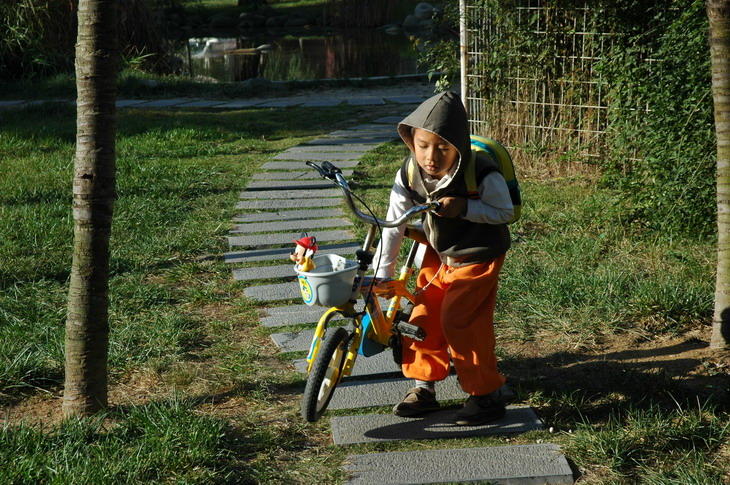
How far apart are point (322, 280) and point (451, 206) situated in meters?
A: 0.55

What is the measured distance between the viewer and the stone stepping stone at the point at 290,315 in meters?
4.23

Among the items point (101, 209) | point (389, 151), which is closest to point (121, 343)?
point (101, 209)

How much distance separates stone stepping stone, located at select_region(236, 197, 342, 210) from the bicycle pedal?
3291mm

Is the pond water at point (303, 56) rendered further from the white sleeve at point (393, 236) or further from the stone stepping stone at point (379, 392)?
the white sleeve at point (393, 236)

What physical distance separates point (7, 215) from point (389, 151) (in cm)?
375

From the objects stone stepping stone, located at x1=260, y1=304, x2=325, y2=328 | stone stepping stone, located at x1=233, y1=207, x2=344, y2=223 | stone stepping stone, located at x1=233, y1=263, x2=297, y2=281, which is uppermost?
stone stepping stone, located at x1=233, y1=207, x2=344, y2=223

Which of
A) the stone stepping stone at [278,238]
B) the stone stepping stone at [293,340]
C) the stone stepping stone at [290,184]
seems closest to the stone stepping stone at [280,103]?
the stone stepping stone at [290,184]

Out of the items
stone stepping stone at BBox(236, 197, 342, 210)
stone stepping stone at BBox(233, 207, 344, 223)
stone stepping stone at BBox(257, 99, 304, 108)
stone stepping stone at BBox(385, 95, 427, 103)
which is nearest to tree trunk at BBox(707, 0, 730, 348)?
stone stepping stone at BBox(233, 207, 344, 223)

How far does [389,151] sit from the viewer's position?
8.23 meters

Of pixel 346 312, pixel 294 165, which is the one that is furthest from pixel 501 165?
pixel 294 165

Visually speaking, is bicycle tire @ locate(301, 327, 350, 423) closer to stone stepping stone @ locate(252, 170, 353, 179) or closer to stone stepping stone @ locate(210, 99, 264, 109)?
stone stepping stone @ locate(252, 170, 353, 179)

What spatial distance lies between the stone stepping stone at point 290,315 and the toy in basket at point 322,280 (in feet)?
4.74

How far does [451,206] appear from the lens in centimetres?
290

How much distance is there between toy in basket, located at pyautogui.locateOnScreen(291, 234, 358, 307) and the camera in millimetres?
2732
